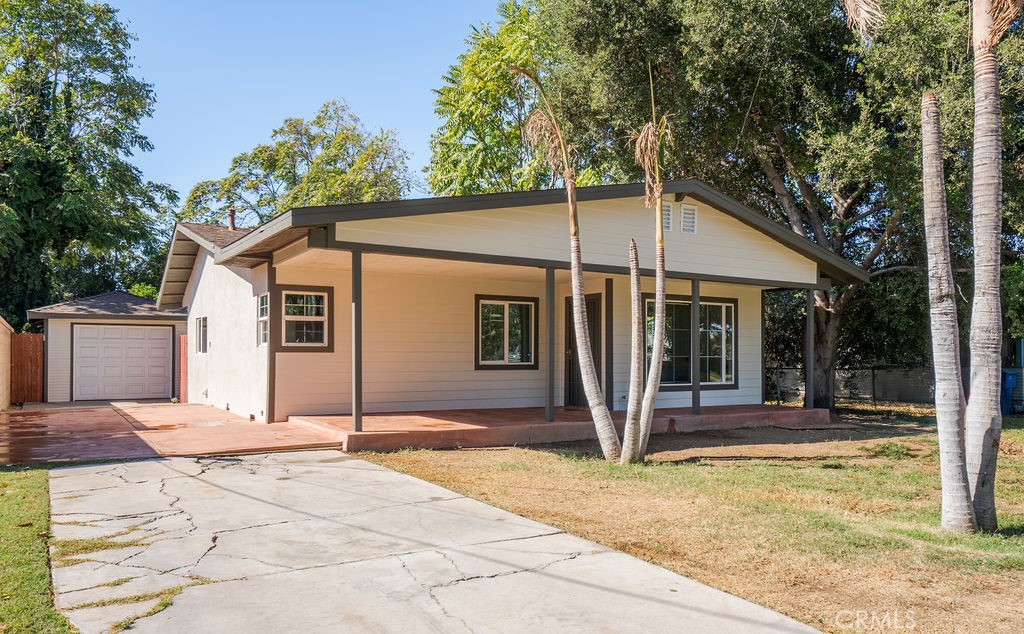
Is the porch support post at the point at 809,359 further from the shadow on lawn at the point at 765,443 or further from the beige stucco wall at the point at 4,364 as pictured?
the beige stucco wall at the point at 4,364

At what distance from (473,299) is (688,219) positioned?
393 cm

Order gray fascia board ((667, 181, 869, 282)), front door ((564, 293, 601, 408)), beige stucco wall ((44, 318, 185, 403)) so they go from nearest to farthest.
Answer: gray fascia board ((667, 181, 869, 282)) < front door ((564, 293, 601, 408)) < beige stucco wall ((44, 318, 185, 403))

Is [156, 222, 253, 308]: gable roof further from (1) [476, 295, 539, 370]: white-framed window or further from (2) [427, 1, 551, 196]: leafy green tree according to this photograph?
(2) [427, 1, 551, 196]: leafy green tree

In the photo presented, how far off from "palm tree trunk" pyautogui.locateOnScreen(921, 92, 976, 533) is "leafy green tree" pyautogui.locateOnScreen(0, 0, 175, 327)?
19.4 metres

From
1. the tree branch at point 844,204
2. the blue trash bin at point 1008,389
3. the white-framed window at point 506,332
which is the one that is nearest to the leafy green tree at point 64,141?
the white-framed window at point 506,332

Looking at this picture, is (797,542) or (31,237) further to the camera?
(31,237)

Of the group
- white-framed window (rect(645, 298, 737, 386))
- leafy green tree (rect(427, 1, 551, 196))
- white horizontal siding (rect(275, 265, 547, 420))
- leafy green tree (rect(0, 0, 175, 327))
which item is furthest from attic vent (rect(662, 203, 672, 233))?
leafy green tree (rect(0, 0, 175, 327))

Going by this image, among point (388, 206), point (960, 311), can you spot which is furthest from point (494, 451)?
point (960, 311)

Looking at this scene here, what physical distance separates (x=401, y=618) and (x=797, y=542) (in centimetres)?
284

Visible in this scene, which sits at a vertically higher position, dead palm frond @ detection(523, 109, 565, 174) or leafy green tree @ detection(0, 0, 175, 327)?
leafy green tree @ detection(0, 0, 175, 327)

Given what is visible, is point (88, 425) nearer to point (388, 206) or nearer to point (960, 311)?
point (388, 206)

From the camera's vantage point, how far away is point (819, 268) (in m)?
14.4

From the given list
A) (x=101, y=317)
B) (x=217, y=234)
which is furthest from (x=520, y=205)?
(x=101, y=317)

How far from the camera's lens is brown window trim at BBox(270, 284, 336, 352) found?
1104cm
